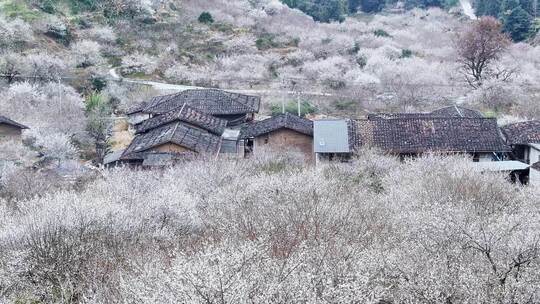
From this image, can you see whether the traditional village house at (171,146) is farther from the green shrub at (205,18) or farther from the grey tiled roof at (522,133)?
the green shrub at (205,18)

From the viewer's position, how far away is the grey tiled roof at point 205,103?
33.6m

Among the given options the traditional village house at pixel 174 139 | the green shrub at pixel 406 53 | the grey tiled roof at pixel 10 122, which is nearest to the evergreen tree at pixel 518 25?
the green shrub at pixel 406 53

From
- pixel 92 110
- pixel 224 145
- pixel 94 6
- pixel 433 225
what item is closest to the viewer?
pixel 433 225

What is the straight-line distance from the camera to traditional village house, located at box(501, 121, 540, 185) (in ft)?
86.6

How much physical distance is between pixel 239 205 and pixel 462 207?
5411 mm

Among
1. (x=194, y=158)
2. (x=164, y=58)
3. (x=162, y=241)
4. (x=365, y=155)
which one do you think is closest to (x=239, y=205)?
(x=162, y=241)

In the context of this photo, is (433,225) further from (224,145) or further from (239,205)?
(224,145)

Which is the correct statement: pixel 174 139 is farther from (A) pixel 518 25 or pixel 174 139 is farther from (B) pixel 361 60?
(A) pixel 518 25

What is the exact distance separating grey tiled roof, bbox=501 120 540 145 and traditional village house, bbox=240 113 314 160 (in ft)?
32.0

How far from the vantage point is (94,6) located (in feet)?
185

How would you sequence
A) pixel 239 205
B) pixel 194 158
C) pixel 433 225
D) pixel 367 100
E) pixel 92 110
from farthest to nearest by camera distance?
pixel 367 100, pixel 92 110, pixel 194 158, pixel 239 205, pixel 433 225

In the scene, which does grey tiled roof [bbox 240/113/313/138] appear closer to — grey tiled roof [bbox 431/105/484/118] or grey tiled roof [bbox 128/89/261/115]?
grey tiled roof [bbox 128/89/261/115]

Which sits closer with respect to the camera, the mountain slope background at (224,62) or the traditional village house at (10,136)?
the traditional village house at (10,136)

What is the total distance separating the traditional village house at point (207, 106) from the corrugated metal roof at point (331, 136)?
7.76 m
